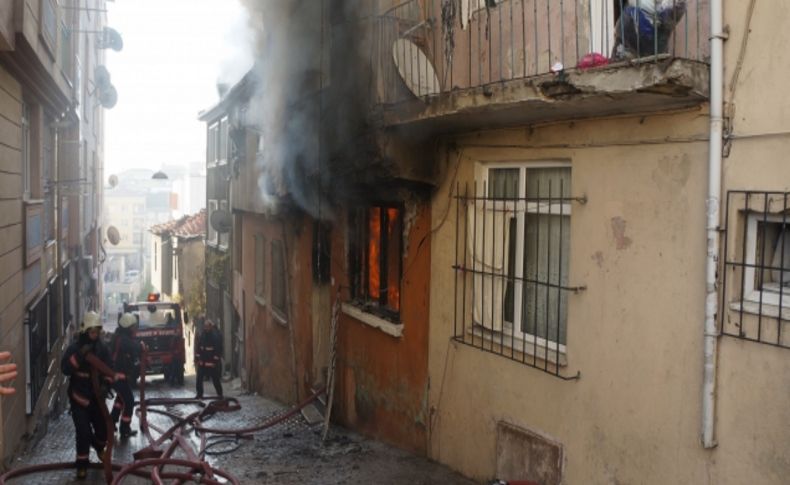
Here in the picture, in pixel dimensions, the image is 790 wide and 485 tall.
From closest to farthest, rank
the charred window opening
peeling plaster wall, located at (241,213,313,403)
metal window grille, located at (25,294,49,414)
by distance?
metal window grille, located at (25,294,49,414) → the charred window opening → peeling plaster wall, located at (241,213,313,403)

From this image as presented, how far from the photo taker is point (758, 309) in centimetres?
439

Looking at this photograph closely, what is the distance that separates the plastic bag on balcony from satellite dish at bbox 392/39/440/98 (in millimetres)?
2801

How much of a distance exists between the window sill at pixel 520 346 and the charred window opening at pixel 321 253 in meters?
4.56

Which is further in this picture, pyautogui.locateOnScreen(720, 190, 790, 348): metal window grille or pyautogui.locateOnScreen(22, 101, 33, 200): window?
pyautogui.locateOnScreen(22, 101, 33, 200): window

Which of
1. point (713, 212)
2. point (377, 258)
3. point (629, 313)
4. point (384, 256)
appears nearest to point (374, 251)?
point (377, 258)

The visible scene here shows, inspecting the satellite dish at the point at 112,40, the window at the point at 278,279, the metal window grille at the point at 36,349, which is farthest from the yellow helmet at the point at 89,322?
the satellite dish at the point at 112,40

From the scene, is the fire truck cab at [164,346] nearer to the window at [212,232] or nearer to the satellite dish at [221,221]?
the satellite dish at [221,221]

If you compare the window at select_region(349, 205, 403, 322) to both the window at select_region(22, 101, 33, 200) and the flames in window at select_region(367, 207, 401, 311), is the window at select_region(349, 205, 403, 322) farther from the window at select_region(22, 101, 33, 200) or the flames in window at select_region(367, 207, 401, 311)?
the window at select_region(22, 101, 33, 200)

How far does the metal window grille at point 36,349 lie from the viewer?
9473 mm

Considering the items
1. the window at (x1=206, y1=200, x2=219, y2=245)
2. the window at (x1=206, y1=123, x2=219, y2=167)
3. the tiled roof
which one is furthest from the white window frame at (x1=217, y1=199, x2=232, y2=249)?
the tiled roof

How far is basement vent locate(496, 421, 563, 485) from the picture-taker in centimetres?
612

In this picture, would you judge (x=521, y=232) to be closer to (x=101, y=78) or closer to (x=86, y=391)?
(x=86, y=391)

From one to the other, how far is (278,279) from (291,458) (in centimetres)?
668

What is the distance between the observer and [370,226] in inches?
400
